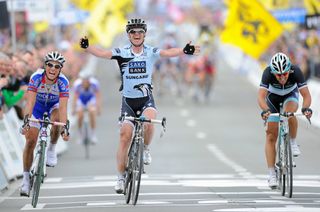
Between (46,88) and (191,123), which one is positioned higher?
(46,88)

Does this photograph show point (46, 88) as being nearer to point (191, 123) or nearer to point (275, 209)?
point (275, 209)

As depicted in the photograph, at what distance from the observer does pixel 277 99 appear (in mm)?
18016

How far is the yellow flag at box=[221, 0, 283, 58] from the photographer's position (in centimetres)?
3291

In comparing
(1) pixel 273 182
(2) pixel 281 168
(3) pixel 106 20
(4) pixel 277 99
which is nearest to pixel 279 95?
(4) pixel 277 99

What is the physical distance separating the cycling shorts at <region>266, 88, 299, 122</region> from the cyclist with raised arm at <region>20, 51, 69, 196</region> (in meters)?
2.83

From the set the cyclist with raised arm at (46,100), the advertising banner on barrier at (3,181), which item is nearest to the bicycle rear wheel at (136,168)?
the cyclist with raised arm at (46,100)

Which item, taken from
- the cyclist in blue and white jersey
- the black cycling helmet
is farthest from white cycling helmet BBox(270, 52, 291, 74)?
the cyclist in blue and white jersey

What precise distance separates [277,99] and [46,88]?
315 centimetres

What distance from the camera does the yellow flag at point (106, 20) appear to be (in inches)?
1826

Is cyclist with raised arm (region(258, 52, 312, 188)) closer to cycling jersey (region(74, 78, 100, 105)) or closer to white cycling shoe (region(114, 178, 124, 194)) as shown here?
white cycling shoe (region(114, 178, 124, 194))

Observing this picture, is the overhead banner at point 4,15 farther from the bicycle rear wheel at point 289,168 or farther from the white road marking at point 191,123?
the bicycle rear wheel at point 289,168

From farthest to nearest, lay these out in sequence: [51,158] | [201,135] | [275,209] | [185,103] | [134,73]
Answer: [185,103], [201,135], [51,158], [134,73], [275,209]

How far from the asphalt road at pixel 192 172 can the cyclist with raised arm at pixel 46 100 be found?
0.62m

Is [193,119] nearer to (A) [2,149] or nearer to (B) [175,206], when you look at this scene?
(A) [2,149]
